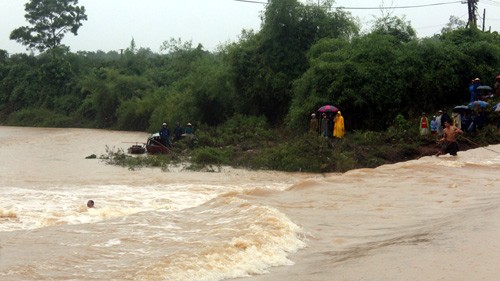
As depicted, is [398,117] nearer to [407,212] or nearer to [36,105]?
[407,212]

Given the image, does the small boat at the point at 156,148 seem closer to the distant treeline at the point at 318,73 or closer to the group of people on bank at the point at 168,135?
the group of people on bank at the point at 168,135

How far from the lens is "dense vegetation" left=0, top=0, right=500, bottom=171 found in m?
21.4

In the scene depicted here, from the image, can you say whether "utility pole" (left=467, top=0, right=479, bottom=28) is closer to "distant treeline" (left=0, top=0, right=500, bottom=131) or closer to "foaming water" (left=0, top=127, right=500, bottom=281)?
"distant treeline" (left=0, top=0, right=500, bottom=131)

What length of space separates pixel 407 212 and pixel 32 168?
13.7 metres

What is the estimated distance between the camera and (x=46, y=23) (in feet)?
202

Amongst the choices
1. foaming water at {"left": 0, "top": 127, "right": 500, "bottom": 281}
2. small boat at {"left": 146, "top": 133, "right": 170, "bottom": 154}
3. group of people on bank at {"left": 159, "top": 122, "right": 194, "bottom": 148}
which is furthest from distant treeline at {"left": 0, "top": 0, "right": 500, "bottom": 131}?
foaming water at {"left": 0, "top": 127, "right": 500, "bottom": 281}

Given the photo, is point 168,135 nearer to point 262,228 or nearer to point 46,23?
point 262,228

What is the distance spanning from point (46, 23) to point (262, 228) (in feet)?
189

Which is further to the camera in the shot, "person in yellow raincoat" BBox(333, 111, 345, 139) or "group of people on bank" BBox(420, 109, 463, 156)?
"person in yellow raincoat" BBox(333, 111, 345, 139)

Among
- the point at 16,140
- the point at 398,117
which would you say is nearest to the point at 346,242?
the point at 398,117

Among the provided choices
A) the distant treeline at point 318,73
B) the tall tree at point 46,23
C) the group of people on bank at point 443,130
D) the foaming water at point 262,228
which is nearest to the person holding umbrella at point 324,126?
the distant treeline at point 318,73

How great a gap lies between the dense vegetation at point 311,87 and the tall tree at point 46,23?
2020 centimetres

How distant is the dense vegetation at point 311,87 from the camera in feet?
70.1

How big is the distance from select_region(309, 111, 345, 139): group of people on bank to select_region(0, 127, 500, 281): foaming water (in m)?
5.26
